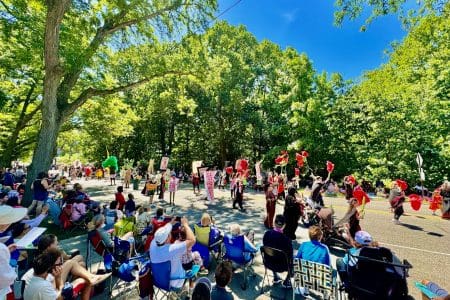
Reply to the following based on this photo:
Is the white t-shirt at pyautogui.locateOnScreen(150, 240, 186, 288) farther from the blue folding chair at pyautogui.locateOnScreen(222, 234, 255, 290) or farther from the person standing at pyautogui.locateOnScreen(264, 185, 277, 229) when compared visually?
the person standing at pyautogui.locateOnScreen(264, 185, 277, 229)

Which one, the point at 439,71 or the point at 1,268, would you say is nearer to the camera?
the point at 1,268

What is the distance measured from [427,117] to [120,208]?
21072 mm

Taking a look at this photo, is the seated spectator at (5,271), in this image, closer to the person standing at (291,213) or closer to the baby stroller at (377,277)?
the baby stroller at (377,277)

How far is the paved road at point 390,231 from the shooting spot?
5680mm

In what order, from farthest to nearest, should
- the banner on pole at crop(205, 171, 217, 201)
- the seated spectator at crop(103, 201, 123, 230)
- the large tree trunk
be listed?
the banner on pole at crop(205, 171, 217, 201)
the large tree trunk
the seated spectator at crop(103, 201, 123, 230)

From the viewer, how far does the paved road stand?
568 cm

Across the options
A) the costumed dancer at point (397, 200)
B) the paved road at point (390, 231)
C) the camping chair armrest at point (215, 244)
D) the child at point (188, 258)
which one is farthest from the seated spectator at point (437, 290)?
the costumed dancer at point (397, 200)

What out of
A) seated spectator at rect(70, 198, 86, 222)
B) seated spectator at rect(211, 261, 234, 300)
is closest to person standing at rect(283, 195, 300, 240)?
seated spectator at rect(211, 261, 234, 300)

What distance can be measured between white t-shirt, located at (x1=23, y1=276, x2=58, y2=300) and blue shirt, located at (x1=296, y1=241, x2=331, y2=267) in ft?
11.9

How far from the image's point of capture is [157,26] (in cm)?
1338

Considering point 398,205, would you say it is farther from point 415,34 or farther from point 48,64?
point 415,34

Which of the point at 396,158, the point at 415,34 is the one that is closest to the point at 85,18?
the point at 396,158

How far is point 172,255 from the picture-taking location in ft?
13.6

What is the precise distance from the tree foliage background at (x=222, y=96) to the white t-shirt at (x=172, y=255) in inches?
286
